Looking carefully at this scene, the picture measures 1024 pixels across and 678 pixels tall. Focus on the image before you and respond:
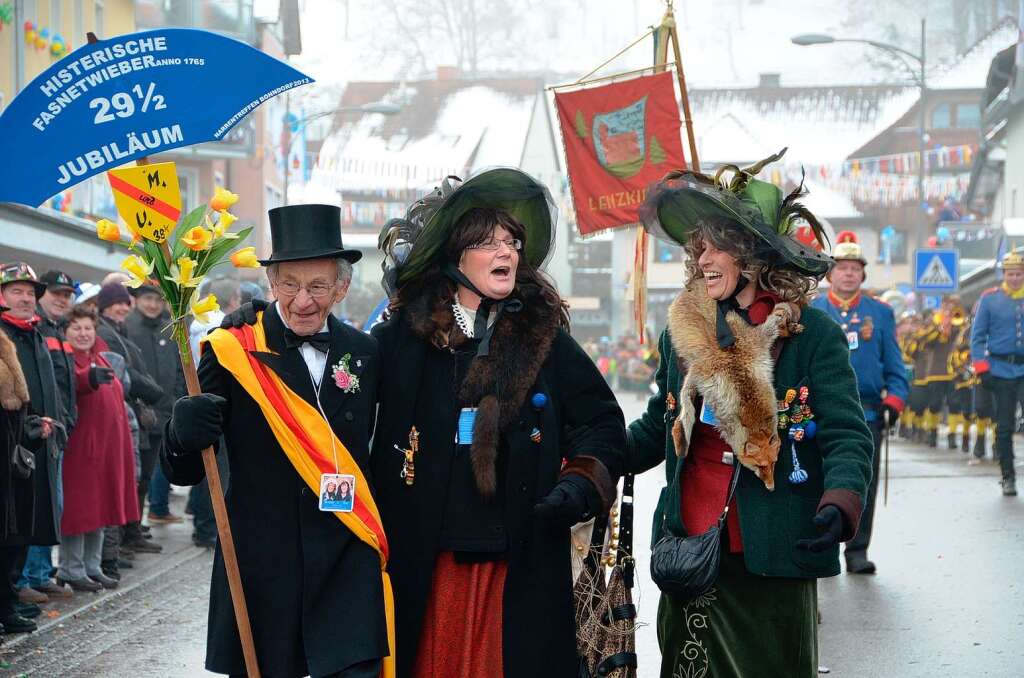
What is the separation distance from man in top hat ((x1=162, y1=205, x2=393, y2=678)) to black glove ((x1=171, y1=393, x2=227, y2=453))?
0.02m

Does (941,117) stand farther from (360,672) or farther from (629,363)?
(360,672)

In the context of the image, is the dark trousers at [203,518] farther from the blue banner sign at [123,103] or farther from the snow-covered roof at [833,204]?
the snow-covered roof at [833,204]

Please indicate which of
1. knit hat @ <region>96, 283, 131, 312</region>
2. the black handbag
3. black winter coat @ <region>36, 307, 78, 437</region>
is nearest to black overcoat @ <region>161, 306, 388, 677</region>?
the black handbag

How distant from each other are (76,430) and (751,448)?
646 centimetres

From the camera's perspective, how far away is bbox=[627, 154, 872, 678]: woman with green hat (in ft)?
15.9

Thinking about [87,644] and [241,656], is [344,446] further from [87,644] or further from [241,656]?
[87,644]

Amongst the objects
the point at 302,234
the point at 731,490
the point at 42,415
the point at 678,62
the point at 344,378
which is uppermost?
the point at 678,62

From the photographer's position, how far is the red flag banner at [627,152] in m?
11.0

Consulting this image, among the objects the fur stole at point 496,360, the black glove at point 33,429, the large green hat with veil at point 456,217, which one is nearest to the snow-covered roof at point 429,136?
the black glove at point 33,429

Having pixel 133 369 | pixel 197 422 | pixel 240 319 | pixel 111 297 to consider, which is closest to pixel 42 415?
pixel 133 369

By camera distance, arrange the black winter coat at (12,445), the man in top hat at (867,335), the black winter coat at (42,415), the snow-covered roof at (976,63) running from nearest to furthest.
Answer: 1. the black winter coat at (12,445)
2. the black winter coat at (42,415)
3. the man in top hat at (867,335)
4. the snow-covered roof at (976,63)

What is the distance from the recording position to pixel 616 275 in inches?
2768

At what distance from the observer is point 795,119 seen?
70938mm

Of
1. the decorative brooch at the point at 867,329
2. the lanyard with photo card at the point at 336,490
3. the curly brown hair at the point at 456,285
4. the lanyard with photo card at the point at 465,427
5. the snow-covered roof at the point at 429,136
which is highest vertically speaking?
the snow-covered roof at the point at 429,136
